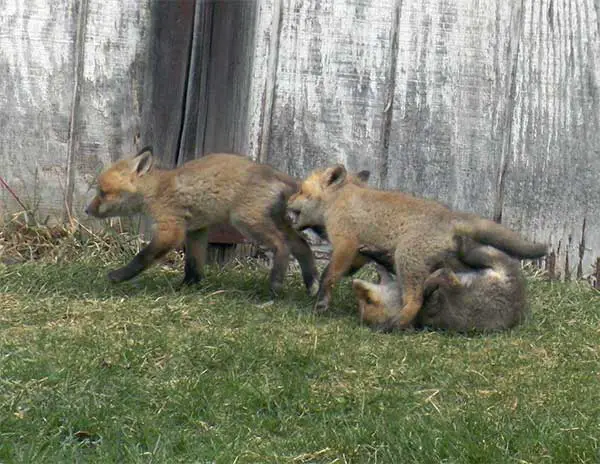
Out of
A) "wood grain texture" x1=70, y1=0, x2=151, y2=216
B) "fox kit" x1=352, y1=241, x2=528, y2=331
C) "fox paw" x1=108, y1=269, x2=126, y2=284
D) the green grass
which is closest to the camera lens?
the green grass

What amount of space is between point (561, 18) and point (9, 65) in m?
3.72

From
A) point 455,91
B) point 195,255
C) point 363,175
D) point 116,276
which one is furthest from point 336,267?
point 455,91

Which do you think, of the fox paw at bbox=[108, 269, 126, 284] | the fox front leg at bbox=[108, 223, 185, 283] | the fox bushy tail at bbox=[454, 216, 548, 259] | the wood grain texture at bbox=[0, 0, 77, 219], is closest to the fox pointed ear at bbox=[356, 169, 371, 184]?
the fox bushy tail at bbox=[454, 216, 548, 259]

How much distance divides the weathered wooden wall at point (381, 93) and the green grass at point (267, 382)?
109cm

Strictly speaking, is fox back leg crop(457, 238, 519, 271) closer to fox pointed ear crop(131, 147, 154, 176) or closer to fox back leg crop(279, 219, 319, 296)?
fox back leg crop(279, 219, 319, 296)

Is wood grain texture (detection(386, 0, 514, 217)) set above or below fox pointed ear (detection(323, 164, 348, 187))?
above

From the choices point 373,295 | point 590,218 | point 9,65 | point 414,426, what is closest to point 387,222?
point 373,295

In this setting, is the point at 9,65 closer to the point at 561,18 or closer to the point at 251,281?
the point at 251,281

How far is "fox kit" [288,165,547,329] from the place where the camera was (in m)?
7.17

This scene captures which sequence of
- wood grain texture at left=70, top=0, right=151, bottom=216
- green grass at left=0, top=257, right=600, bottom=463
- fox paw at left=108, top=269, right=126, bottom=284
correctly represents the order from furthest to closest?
1. wood grain texture at left=70, top=0, right=151, bottom=216
2. fox paw at left=108, top=269, right=126, bottom=284
3. green grass at left=0, top=257, right=600, bottom=463

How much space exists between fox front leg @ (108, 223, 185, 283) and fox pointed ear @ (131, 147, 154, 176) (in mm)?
414

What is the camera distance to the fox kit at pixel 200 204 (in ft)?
25.7

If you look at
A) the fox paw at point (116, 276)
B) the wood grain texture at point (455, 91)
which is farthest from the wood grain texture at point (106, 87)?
the wood grain texture at point (455, 91)

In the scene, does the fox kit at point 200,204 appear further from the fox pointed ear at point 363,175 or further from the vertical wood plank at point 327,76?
the vertical wood plank at point 327,76
